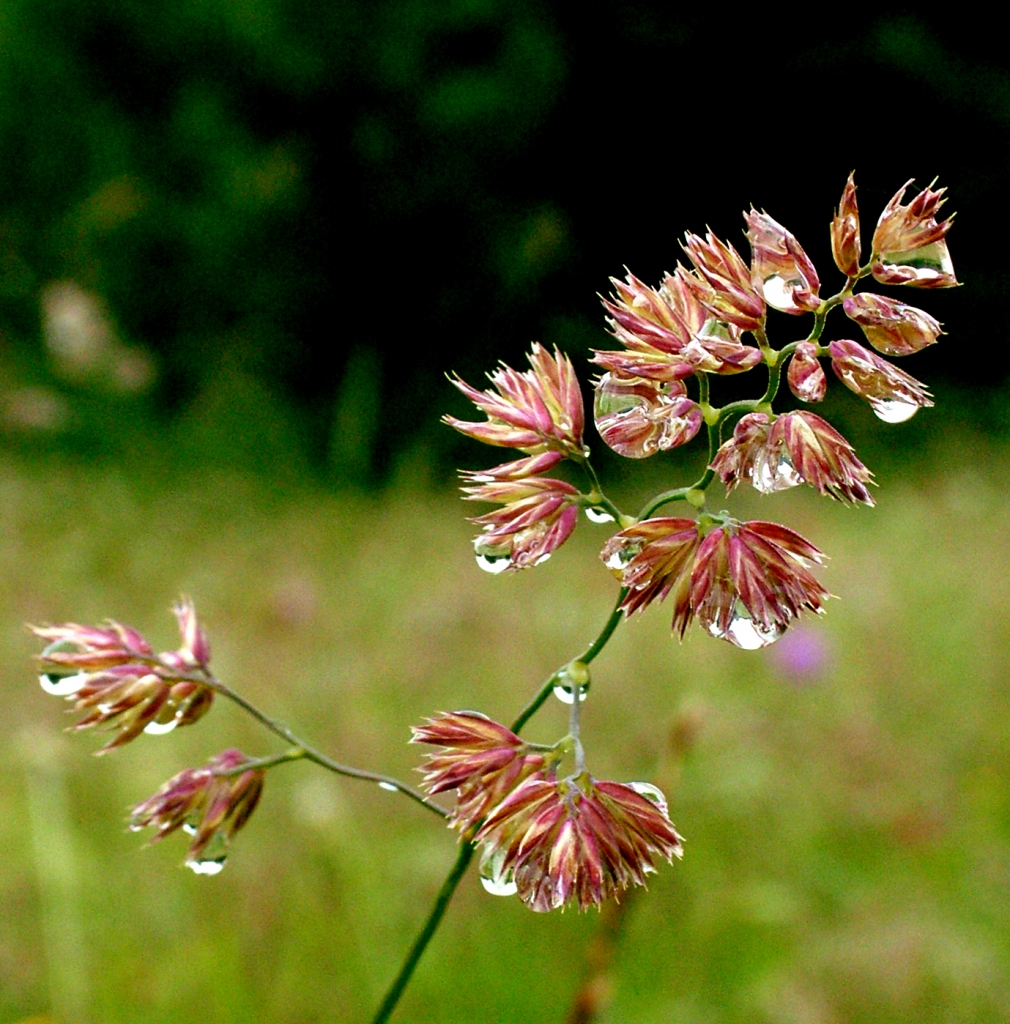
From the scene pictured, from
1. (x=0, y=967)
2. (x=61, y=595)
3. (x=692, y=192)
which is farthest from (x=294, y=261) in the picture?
(x=0, y=967)

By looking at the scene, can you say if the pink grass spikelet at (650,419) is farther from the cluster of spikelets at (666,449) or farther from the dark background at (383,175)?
the dark background at (383,175)

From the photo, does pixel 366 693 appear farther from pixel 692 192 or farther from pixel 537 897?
pixel 692 192

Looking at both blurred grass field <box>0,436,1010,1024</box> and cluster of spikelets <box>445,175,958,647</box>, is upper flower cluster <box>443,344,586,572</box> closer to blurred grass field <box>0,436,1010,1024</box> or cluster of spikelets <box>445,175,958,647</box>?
cluster of spikelets <box>445,175,958,647</box>

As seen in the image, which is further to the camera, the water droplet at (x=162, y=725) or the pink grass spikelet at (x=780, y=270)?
the water droplet at (x=162, y=725)

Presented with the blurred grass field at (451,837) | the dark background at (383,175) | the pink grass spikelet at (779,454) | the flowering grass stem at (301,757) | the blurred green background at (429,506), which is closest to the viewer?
the pink grass spikelet at (779,454)

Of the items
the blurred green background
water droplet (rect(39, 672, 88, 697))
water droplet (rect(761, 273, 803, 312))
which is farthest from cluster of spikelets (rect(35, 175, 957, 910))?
the blurred green background

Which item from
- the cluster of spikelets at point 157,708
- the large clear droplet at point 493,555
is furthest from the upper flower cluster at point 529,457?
the cluster of spikelets at point 157,708

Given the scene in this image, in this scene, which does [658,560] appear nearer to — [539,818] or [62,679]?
[539,818]

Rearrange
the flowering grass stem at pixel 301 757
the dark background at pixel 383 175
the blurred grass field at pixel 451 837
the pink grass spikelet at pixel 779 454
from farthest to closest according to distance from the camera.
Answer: the dark background at pixel 383 175 → the blurred grass field at pixel 451 837 → the flowering grass stem at pixel 301 757 → the pink grass spikelet at pixel 779 454
